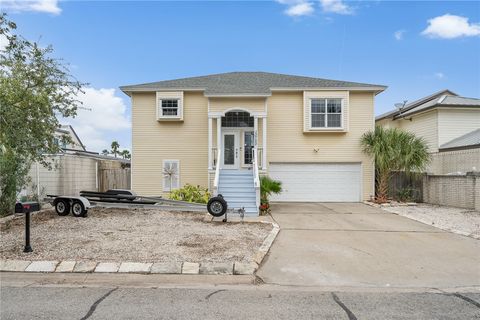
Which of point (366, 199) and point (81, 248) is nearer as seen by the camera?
point (81, 248)

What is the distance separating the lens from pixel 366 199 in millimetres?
16047

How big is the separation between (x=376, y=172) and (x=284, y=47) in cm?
766

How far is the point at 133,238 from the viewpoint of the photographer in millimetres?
7602

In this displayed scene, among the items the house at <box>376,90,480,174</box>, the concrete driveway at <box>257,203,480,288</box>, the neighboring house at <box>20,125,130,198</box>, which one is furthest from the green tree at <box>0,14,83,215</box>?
the house at <box>376,90,480,174</box>

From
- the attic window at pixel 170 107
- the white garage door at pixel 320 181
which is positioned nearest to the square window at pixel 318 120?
the white garage door at pixel 320 181

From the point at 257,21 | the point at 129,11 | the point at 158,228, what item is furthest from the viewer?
the point at 257,21

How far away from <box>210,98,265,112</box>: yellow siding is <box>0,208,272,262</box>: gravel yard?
244 inches

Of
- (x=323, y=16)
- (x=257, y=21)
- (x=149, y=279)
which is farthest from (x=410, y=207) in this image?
(x=149, y=279)

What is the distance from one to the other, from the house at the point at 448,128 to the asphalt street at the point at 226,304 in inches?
526

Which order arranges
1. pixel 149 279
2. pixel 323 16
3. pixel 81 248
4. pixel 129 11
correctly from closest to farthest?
pixel 149 279
pixel 81 248
pixel 129 11
pixel 323 16

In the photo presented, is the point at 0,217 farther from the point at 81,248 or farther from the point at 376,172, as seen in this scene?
the point at 376,172

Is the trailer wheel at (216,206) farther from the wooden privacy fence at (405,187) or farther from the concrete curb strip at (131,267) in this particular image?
the wooden privacy fence at (405,187)

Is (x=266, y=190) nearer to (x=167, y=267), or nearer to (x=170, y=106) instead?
(x=170, y=106)

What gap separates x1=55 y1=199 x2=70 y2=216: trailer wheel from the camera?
10312 mm
